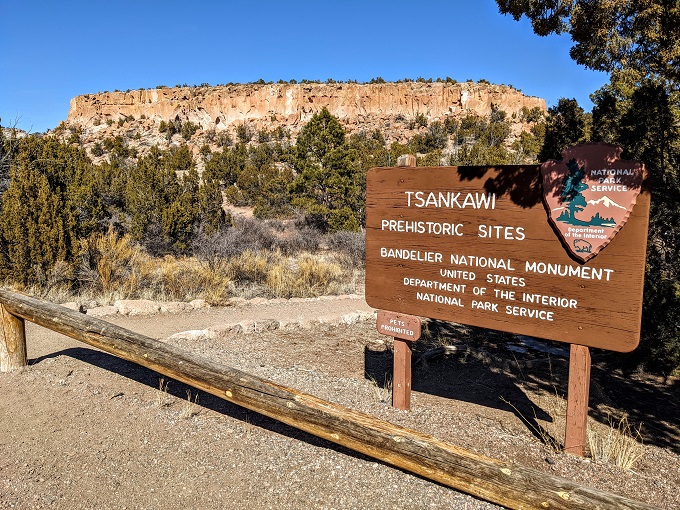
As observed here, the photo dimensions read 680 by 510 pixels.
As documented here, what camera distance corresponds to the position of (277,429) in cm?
414

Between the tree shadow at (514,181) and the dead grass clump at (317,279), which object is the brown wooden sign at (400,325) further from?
the dead grass clump at (317,279)

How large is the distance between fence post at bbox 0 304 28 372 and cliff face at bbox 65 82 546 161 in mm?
54082

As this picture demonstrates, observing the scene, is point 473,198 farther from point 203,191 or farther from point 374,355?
point 203,191

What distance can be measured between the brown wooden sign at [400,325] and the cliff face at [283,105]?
181 ft

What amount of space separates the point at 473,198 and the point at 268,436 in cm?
236

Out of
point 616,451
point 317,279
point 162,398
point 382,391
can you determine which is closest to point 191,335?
point 162,398

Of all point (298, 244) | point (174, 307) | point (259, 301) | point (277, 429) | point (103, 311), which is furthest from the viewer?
point (298, 244)

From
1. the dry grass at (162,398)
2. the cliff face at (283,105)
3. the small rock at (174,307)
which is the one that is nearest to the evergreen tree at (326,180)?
the small rock at (174,307)

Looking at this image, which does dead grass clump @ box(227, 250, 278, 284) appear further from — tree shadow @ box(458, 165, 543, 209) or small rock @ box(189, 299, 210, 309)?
tree shadow @ box(458, 165, 543, 209)

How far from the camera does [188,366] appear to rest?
13.2 feet

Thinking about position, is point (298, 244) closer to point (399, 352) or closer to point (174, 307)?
point (174, 307)

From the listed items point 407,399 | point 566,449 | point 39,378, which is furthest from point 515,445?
point 39,378

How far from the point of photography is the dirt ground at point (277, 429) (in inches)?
127

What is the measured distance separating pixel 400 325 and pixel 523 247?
1208 mm
